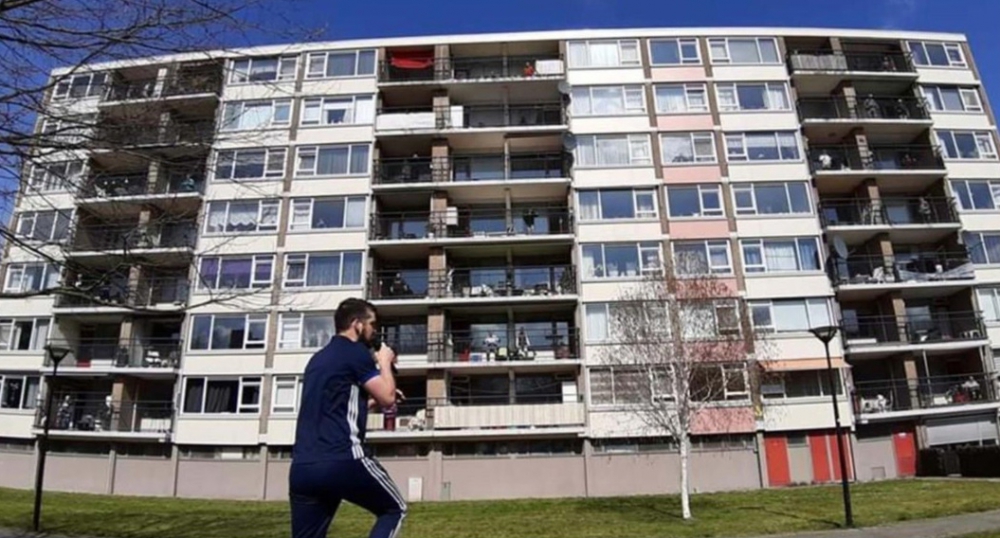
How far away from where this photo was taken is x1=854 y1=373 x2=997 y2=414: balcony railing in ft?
97.3

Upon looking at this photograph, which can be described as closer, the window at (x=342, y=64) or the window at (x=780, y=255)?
the window at (x=780, y=255)

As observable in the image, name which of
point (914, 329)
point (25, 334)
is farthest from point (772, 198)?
point (25, 334)

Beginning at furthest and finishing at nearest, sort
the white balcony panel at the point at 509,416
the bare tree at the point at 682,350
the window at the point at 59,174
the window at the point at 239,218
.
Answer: the window at the point at 239,218
the white balcony panel at the point at 509,416
the bare tree at the point at 682,350
the window at the point at 59,174

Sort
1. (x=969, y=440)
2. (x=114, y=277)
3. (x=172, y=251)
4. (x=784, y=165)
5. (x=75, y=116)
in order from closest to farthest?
(x=75, y=116) → (x=114, y=277) → (x=172, y=251) → (x=969, y=440) → (x=784, y=165)

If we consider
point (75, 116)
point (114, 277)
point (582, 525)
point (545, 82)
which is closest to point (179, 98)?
point (75, 116)

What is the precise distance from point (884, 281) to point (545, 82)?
18.4m

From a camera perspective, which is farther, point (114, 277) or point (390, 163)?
point (390, 163)

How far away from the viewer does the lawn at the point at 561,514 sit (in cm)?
1605

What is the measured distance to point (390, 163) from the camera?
1320 inches

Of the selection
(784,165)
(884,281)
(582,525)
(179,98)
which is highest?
(784,165)

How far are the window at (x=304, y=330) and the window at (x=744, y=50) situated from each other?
2332cm

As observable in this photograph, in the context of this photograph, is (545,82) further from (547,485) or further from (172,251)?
(172,251)

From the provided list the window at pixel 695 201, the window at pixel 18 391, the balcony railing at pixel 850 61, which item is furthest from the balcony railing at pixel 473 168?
the window at pixel 18 391

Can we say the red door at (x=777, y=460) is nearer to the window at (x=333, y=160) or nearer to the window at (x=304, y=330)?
the window at (x=304, y=330)
